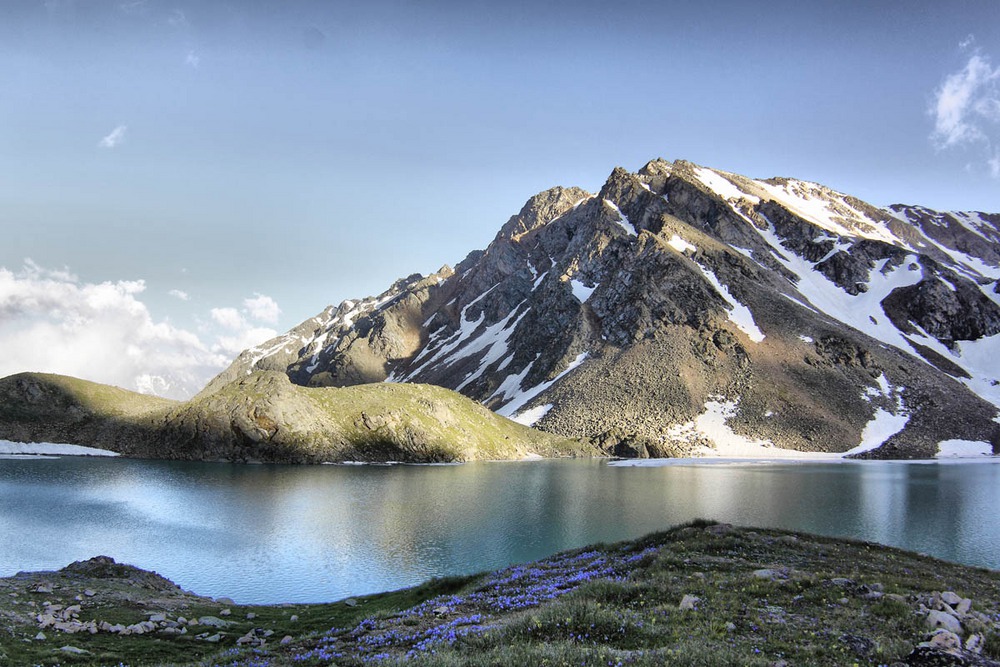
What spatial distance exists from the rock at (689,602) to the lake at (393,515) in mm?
24002

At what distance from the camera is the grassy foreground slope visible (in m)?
12.3

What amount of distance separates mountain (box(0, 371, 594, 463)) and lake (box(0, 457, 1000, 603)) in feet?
65.9

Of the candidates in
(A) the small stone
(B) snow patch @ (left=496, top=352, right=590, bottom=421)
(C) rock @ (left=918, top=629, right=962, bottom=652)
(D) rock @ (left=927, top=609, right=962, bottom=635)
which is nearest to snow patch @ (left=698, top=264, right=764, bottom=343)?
(B) snow patch @ (left=496, top=352, right=590, bottom=421)

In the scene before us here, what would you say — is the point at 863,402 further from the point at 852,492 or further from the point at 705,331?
the point at 852,492

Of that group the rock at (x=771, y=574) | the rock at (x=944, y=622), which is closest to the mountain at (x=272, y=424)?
the rock at (x=771, y=574)

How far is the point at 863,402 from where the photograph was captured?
152m

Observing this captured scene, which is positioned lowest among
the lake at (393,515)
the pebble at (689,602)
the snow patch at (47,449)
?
the snow patch at (47,449)

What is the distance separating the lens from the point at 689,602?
16.5m

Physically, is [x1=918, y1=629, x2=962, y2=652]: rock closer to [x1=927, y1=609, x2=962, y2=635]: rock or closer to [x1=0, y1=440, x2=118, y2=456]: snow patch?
[x1=927, y1=609, x2=962, y2=635]: rock

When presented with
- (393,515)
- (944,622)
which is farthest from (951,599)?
(393,515)

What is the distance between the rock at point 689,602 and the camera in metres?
16.3

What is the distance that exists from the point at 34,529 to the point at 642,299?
530 feet

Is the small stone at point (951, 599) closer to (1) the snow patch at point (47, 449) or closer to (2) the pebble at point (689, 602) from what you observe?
(2) the pebble at point (689, 602)

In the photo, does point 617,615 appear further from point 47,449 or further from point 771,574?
point 47,449
